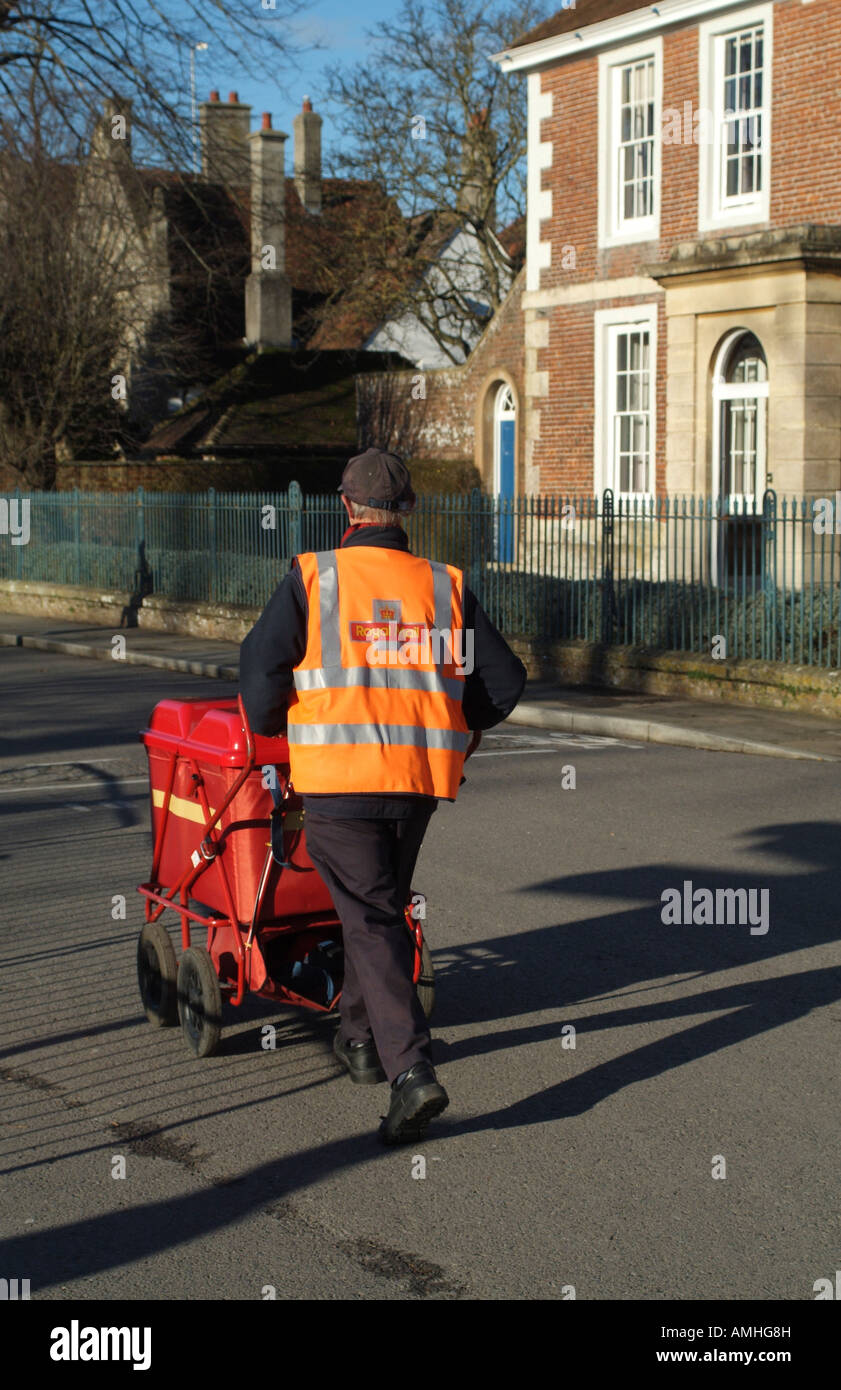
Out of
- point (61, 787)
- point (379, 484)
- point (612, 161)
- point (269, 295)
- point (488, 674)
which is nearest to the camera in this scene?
point (379, 484)

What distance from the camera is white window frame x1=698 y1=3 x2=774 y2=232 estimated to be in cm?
1939

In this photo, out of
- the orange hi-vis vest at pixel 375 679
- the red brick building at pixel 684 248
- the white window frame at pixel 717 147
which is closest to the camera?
the orange hi-vis vest at pixel 375 679

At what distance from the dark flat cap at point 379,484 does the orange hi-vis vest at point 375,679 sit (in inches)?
6.2

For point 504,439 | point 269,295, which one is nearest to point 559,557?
point 504,439

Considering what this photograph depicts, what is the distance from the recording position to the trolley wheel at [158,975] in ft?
18.1

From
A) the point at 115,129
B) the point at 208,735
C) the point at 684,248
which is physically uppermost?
the point at 115,129

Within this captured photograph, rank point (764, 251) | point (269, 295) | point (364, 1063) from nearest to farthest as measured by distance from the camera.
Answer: point (364, 1063) < point (764, 251) < point (269, 295)

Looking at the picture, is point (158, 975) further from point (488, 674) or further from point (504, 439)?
point (504, 439)

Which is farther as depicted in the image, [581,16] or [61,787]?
[581,16]

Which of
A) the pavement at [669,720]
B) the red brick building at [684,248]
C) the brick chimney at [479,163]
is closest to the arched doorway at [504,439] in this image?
the red brick building at [684,248]

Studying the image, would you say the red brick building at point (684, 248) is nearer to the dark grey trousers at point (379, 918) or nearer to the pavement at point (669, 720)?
the pavement at point (669, 720)

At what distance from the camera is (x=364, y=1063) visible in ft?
16.6

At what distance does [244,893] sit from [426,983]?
68cm

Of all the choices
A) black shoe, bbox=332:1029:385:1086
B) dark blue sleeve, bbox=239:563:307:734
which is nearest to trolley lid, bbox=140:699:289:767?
dark blue sleeve, bbox=239:563:307:734
